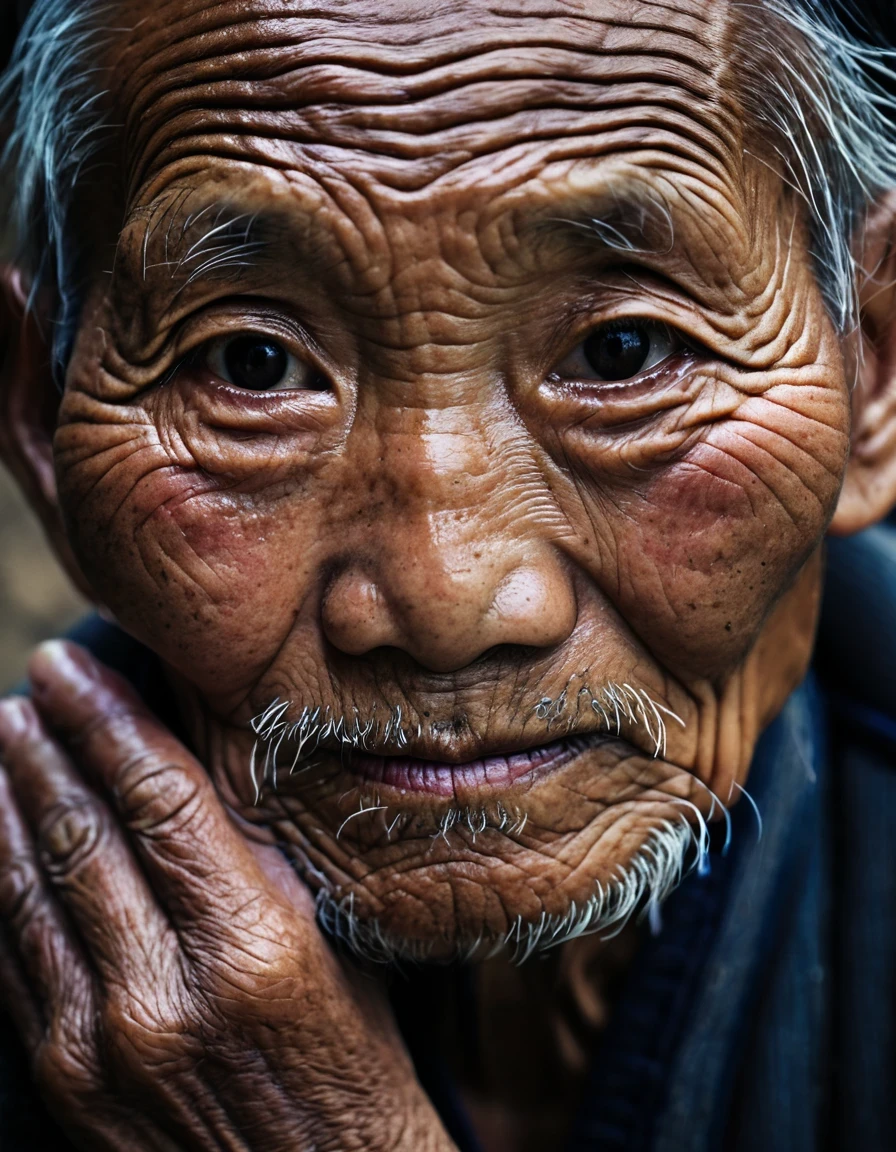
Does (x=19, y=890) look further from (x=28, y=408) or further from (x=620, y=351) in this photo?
(x=620, y=351)

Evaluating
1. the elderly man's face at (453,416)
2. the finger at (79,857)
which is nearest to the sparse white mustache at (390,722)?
the elderly man's face at (453,416)

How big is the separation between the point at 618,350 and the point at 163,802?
93 cm

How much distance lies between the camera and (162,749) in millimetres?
1829

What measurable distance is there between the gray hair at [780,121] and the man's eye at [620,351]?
28cm

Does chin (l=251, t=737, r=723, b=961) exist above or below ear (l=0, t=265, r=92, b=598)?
below

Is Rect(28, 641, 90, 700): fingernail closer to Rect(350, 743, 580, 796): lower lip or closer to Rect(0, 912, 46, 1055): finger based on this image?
Rect(0, 912, 46, 1055): finger

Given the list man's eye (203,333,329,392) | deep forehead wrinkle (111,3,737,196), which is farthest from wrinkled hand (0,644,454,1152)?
deep forehead wrinkle (111,3,737,196)

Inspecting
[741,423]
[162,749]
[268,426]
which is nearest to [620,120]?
[741,423]

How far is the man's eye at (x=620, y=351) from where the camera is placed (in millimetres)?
1517

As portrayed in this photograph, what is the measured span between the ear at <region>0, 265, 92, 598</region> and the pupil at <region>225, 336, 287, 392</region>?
543 mm

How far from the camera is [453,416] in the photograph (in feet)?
4.83

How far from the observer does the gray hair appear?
61.2 inches

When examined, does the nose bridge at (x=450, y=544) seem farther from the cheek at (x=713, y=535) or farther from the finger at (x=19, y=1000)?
the finger at (x=19, y=1000)

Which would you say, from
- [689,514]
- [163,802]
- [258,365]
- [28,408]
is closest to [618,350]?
[689,514]
